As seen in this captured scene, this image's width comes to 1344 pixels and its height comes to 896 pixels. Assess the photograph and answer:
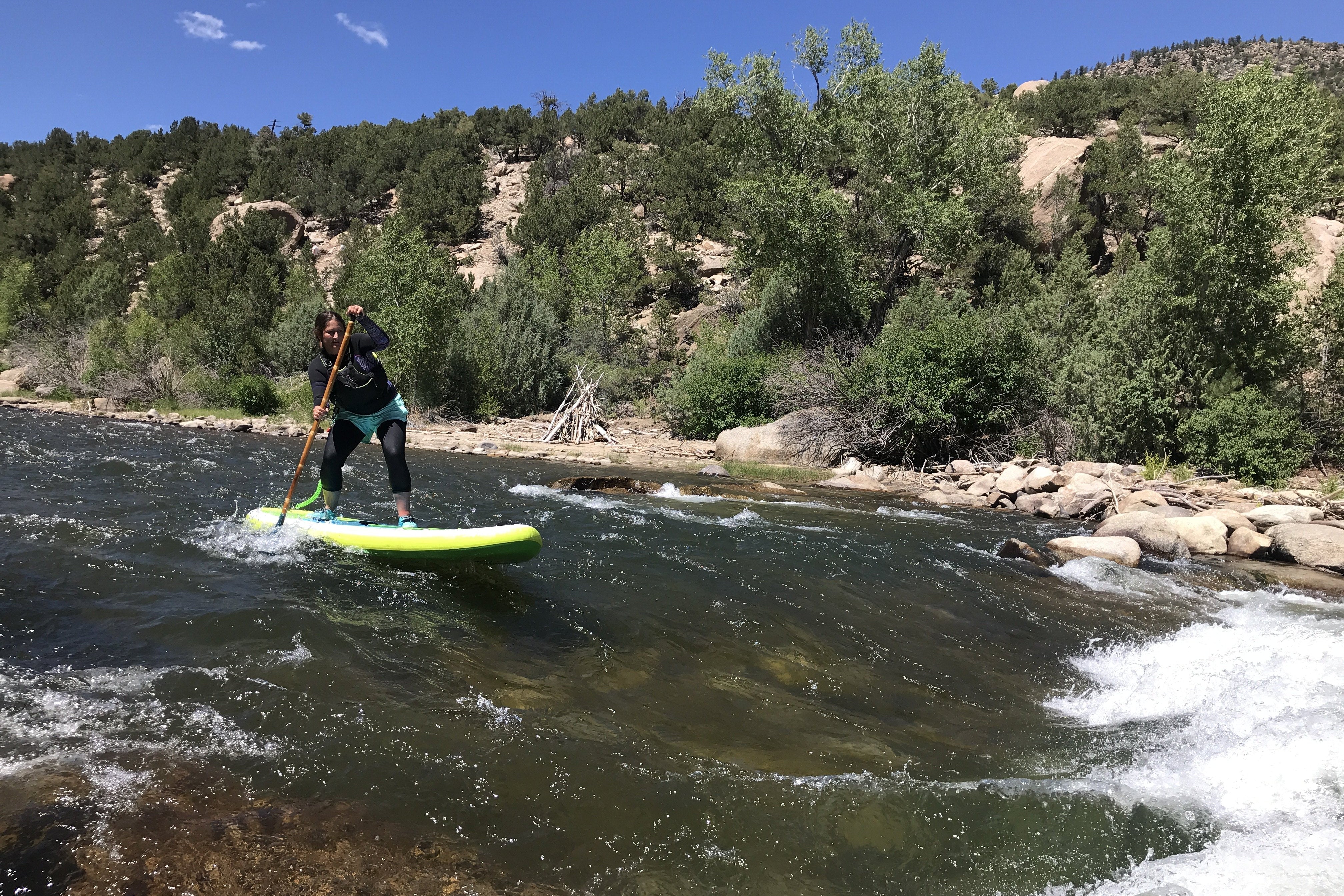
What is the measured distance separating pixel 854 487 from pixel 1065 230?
23.0 metres

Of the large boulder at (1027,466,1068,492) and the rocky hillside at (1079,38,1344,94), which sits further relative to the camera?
the rocky hillside at (1079,38,1344,94)

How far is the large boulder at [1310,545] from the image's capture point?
1037 cm

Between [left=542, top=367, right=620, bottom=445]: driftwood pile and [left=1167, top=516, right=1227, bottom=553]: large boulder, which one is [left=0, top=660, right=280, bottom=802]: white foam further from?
[left=542, top=367, right=620, bottom=445]: driftwood pile

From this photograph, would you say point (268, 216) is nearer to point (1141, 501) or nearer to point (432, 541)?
point (432, 541)

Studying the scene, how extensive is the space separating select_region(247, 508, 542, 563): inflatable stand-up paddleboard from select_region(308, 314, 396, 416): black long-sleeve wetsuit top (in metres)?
1.22

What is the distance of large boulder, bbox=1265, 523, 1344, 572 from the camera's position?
34.0ft

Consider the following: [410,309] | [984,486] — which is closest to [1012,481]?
[984,486]

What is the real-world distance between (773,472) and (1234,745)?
14555 mm

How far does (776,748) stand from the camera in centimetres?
407

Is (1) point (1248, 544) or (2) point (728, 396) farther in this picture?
(2) point (728, 396)

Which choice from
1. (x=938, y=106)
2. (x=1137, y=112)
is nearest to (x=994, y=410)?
(x=938, y=106)

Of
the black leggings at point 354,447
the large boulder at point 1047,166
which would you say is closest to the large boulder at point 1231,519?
the black leggings at point 354,447

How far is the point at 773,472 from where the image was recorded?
18703 mm

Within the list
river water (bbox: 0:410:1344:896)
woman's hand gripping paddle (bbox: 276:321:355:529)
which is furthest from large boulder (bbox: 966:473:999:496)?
woman's hand gripping paddle (bbox: 276:321:355:529)
